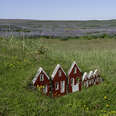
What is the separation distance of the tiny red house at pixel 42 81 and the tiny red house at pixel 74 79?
83 centimetres

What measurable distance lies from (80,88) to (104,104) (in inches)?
35.1

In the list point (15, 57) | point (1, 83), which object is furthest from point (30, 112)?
point (15, 57)

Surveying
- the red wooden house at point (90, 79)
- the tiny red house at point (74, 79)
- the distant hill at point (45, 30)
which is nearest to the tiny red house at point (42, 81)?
the tiny red house at point (74, 79)

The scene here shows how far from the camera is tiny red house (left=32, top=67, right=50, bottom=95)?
552cm

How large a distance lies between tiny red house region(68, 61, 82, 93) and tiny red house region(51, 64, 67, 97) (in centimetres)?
21

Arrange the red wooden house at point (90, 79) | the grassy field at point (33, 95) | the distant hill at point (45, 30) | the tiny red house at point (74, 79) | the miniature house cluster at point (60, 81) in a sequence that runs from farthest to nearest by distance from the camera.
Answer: the distant hill at point (45, 30)
the red wooden house at point (90, 79)
the tiny red house at point (74, 79)
the miniature house cluster at point (60, 81)
the grassy field at point (33, 95)

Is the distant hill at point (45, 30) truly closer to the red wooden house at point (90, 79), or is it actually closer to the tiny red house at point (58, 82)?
the red wooden house at point (90, 79)

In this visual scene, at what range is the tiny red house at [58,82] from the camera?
19.2 feet

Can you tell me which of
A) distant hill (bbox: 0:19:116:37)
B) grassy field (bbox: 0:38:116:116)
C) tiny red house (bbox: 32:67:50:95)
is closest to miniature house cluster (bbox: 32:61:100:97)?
tiny red house (bbox: 32:67:50:95)

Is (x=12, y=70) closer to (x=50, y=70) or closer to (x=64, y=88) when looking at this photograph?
(x=50, y=70)

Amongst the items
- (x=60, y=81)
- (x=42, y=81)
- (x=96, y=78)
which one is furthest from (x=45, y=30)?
(x=42, y=81)

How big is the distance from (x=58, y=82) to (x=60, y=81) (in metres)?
0.09

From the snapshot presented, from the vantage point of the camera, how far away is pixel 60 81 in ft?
19.9

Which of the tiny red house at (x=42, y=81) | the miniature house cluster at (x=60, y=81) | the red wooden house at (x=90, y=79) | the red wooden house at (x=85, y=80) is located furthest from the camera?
the red wooden house at (x=90, y=79)
